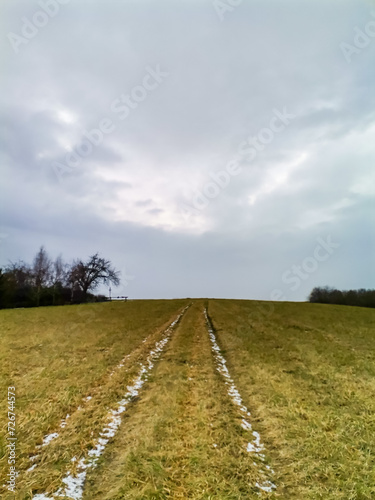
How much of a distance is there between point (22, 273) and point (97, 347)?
5871cm

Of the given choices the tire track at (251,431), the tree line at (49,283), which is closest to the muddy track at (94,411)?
the tire track at (251,431)

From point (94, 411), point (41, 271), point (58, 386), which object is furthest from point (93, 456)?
point (41, 271)

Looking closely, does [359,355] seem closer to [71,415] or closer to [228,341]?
[228,341]

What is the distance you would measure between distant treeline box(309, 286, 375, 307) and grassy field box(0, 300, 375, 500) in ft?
220

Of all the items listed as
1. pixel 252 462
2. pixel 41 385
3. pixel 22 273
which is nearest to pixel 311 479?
pixel 252 462

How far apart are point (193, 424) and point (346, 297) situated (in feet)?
268

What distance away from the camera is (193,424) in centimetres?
639

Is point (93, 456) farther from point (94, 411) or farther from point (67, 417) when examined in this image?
point (67, 417)

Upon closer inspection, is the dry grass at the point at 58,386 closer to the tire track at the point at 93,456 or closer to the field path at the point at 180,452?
the tire track at the point at 93,456

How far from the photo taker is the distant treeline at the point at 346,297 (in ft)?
223

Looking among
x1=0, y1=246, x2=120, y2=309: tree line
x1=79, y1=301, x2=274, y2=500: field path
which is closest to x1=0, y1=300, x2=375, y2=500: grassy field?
x1=79, y1=301, x2=274, y2=500: field path

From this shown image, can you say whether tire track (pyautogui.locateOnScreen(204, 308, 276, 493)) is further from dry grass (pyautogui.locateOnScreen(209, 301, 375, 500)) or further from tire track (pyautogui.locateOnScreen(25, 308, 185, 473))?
tire track (pyautogui.locateOnScreen(25, 308, 185, 473))

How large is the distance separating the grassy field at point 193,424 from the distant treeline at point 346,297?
6710 centimetres

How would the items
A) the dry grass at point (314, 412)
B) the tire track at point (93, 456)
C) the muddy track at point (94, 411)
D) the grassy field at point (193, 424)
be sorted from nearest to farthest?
the tire track at point (93, 456)
the grassy field at point (193, 424)
the dry grass at point (314, 412)
the muddy track at point (94, 411)
